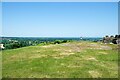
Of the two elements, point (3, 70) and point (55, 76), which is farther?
point (3, 70)

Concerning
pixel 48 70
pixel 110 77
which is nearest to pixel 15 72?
pixel 48 70

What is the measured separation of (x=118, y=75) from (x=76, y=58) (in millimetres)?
6596

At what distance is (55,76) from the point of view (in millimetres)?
16562

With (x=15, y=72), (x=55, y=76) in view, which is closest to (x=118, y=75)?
(x=55, y=76)

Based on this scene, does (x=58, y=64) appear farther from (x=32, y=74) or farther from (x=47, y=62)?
(x=32, y=74)

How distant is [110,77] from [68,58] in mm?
7006

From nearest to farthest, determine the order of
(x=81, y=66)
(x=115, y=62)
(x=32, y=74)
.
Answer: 1. (x=32, y=74)
2. (x=81, y=66)
3. (x=115, y=62)

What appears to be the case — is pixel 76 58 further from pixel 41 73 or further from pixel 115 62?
pixel 41 73

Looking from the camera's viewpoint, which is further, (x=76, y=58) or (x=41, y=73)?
(x=76, y=58)

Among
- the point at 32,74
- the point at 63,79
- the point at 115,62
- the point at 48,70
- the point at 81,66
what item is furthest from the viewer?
the point at 115,62

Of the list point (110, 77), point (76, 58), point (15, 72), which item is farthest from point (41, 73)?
point (76, 58)

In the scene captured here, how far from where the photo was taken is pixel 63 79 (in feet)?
52.3

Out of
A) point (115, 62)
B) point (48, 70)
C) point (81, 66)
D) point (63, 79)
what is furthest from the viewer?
point (115, 62)

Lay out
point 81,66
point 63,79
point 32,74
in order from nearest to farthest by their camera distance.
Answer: point 63,79, point 32,74, point 81,66
